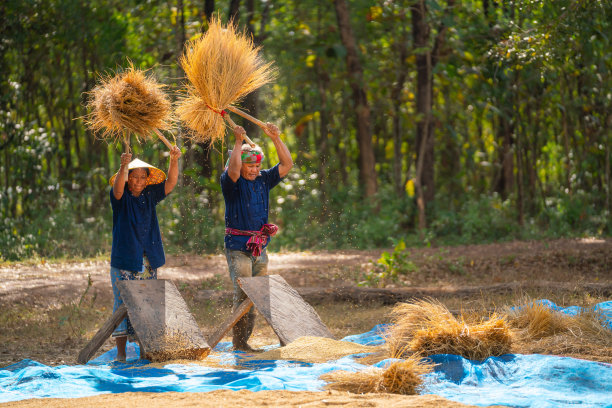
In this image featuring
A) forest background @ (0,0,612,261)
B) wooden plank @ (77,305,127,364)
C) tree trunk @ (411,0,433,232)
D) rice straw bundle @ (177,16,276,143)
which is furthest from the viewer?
tree trunk @ (411,0,433,232)

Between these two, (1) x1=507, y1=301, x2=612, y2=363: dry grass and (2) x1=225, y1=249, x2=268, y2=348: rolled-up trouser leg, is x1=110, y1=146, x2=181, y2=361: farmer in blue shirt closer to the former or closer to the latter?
(2) x1=225, y1=249, x2=268, y2=348: rolled-up trouser leg

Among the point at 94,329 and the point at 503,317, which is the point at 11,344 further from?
the point at 503,317

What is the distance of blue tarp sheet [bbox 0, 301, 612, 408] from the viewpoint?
345 centimetres

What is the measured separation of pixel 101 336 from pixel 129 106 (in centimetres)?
163

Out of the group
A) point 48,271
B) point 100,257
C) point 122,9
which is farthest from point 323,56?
point 48,271

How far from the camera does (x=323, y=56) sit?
12.7m

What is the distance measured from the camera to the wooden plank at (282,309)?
473 centimetres

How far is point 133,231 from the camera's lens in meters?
4.88

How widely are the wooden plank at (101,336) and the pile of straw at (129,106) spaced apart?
4.24ft

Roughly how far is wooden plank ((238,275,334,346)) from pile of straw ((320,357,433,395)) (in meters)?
1.06

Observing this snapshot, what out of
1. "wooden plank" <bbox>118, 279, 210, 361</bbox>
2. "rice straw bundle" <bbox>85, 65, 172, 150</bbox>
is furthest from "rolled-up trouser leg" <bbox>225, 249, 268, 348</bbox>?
"rice straw bundle" <bbox>85, 65, 172, 150</bbox>

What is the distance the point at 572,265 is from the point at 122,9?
9322mm

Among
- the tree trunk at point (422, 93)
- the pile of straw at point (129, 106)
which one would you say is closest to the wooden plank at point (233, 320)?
the pile of straw at point (129, 106)

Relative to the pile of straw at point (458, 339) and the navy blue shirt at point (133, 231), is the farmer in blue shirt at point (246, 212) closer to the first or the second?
the navy blue shirt at point (133, 231)
